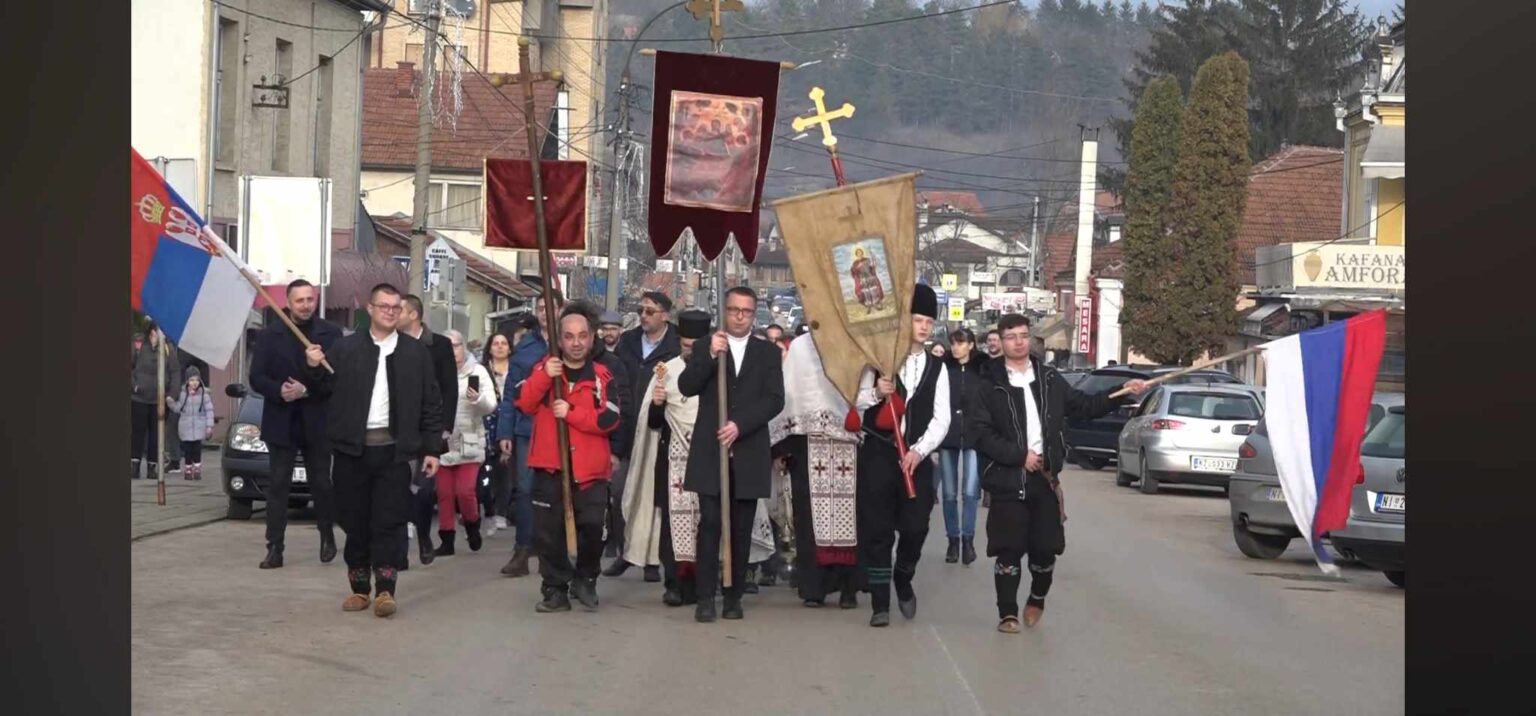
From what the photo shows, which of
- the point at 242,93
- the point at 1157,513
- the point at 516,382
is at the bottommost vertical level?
the point at 1157,513

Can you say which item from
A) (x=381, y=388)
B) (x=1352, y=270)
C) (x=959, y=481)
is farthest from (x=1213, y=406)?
(x=1352, y=270)

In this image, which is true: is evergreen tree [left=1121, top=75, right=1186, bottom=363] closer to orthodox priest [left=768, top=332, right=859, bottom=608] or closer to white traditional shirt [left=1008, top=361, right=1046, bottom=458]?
orthodox priest [left=768, top=332, right=859, bottom=608]

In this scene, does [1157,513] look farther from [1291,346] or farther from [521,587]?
[1291,346]

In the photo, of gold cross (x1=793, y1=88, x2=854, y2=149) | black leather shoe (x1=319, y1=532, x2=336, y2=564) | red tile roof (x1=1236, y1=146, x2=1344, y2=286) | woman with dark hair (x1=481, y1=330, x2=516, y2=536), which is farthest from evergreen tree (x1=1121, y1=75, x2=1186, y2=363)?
gold cross (x1=793, y1=88, x2=854, y2=149)

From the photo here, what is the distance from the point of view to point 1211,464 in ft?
85.7

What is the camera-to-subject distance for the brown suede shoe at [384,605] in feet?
39.5

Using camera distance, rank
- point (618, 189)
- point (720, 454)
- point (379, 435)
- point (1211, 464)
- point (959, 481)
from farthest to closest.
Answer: point (618, 189), point (1211, 464), point (959, 481), point (720, 454), point (379, 435)

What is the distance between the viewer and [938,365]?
12.7 m

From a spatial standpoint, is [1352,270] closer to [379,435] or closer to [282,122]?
[282,122]

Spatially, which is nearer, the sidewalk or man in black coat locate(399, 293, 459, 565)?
man in black coat locate(399, 293, 459, 565)

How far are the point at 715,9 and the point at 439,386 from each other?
3.01 metres

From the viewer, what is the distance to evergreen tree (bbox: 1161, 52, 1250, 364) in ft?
181

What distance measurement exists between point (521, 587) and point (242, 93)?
2068 cm
